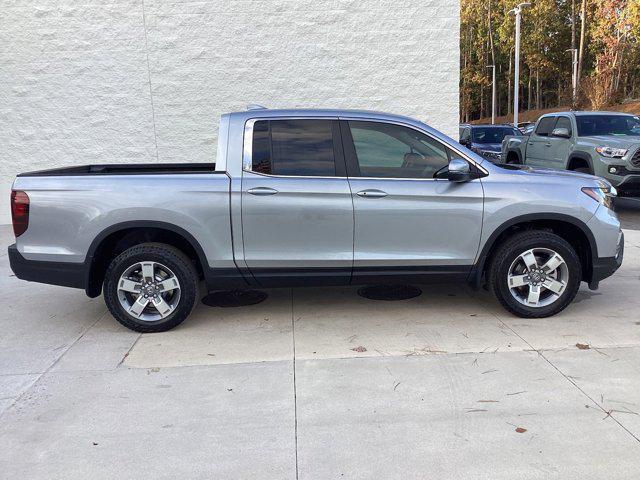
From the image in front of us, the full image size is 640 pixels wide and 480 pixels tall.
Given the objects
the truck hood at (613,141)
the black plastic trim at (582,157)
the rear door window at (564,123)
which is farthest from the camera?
the rear door window at (564,123)

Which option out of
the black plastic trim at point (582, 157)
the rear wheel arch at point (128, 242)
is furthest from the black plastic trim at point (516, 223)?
the black plastic trim at point (582, 157)

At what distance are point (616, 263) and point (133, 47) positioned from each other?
8.38 metres

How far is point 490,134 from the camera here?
18312mm

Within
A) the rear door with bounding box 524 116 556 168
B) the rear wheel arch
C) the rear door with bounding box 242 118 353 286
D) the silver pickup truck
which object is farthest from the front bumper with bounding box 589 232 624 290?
the rear door with bounding box 524 116 556 168

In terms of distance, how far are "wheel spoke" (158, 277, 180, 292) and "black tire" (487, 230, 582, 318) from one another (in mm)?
2746

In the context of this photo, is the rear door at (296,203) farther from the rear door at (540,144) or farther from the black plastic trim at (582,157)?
the rear door at (540,144)

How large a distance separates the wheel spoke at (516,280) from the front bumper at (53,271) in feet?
12.0

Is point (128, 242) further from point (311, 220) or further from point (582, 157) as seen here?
point (582, 157)

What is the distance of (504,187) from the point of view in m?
4.82

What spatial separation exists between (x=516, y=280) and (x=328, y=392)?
215 cm

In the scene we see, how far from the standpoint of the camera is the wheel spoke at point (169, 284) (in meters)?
4.76

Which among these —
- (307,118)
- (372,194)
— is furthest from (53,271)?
(372,194)

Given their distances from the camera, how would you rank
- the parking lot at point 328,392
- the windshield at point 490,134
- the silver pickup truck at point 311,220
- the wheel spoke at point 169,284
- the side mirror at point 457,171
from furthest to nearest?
the windshield at point 490,134 < the wheel spoke at point 169,284 < the silver pickup truck at point 311,220 < the side mirror at point 457,171 < the parking lot at point 328,392

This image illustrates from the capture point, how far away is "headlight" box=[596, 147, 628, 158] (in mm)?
9750
